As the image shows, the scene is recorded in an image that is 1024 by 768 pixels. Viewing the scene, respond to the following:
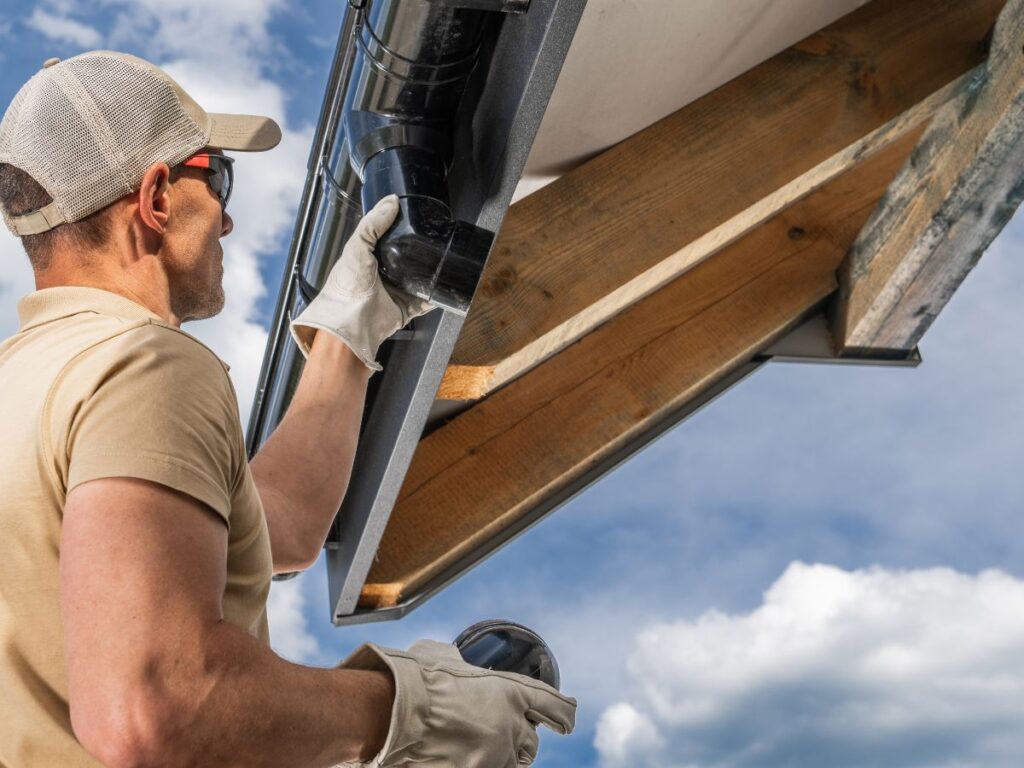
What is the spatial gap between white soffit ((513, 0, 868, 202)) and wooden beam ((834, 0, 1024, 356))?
365 millimetres

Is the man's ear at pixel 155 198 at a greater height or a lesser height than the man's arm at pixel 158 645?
greater

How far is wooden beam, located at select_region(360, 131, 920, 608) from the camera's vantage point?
271 centimetres

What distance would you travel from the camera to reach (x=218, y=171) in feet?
4.96

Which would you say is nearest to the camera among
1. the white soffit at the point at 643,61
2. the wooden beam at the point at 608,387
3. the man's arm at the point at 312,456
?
the man's arm at the point at 312,456

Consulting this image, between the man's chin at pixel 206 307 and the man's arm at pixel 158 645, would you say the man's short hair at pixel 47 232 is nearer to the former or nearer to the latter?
the man's chin at pixel 206 307

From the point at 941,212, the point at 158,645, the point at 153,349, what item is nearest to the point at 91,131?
the point at 153,349

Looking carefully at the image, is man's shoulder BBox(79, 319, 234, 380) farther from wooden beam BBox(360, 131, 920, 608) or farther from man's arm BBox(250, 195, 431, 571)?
wooden beam BBox(360, 131, 920, 608)

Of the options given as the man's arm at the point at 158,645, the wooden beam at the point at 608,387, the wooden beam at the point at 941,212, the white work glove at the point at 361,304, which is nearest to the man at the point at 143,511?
the man's arm at the point at 158,645

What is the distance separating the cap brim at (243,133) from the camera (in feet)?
4.94

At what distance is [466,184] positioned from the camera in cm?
177

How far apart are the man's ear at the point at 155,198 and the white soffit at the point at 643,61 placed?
0.73m

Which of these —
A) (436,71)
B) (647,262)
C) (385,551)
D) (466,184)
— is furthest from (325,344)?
(385,551)

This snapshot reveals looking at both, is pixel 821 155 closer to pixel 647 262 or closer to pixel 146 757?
pixel 647 262

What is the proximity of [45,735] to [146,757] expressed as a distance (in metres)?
0.18
